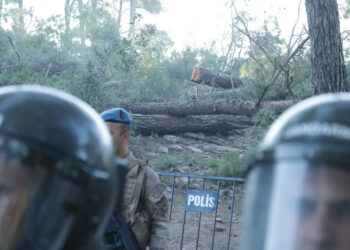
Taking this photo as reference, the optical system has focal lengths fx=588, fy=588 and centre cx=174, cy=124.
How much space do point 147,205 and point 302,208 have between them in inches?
120

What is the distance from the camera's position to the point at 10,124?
1.24m

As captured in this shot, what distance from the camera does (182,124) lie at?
1359cm

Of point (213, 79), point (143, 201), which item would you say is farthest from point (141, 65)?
point (143, 201)

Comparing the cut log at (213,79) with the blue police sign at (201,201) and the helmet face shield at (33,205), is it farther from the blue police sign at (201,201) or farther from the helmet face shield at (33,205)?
the helmet face shield at (33,205)

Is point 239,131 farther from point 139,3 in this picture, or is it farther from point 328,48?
point 139,3

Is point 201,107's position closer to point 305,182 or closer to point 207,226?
point 207,226

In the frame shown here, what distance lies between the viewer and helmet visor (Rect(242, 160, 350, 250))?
99 centimetres

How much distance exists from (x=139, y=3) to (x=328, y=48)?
30333 mm

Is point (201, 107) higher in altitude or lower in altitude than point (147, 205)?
higher

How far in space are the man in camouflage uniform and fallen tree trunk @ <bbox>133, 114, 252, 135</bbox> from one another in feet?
30.1

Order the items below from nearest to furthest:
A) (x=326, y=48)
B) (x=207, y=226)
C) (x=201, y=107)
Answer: (x=326, y=48), (x=207, y=226), (x=201, y=107)

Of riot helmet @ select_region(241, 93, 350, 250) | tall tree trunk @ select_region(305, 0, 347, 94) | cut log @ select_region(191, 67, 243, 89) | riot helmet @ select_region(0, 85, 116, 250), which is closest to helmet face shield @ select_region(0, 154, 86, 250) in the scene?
riot helmet @ select_region(0, 85, 116, 250)

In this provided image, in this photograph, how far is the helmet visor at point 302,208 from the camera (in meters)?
0.99

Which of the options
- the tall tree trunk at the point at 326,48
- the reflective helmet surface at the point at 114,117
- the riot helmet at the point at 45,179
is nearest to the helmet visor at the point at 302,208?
the riot helmet at the point at 45,179
